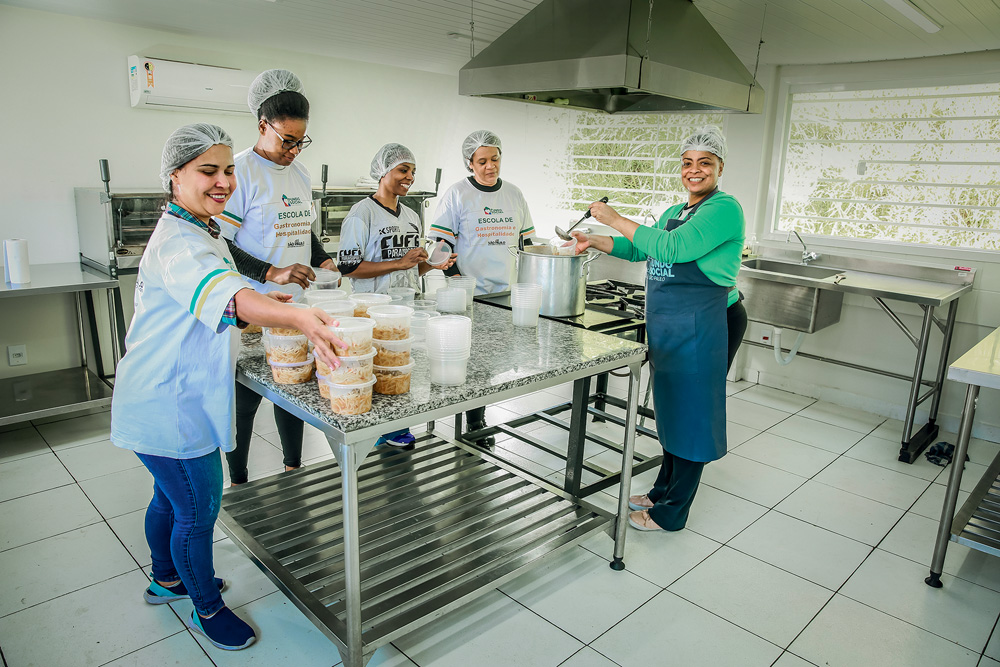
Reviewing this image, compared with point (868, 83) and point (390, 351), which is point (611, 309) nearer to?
point (390, 351)

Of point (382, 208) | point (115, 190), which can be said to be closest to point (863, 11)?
point (382, 208)

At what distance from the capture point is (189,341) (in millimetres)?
1708

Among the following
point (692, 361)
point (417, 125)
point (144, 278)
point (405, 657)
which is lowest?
point (405, 657)

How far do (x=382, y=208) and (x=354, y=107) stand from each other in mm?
2489

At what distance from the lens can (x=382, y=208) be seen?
3.06m

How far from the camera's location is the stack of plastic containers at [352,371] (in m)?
1.55

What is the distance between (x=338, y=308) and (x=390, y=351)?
0.23m

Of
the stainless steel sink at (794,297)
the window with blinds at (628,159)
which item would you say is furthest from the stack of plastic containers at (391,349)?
the window with blinds at (628,159)

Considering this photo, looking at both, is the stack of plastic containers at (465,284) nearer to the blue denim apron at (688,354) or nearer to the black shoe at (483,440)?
the blue denim apron at (688,354)

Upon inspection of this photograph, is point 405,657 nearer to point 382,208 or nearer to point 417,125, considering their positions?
point 382,208

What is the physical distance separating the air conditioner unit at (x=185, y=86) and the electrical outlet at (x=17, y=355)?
164cm

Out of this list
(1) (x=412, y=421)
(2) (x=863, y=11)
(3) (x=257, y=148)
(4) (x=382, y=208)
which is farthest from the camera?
(4) (x=382, y=208)

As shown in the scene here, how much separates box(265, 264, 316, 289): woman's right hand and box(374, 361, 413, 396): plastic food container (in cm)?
64

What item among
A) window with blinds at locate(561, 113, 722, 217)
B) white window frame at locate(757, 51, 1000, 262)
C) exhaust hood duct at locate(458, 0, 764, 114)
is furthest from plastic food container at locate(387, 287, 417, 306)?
window with blinds at locate(561, 113, 722, 217)
